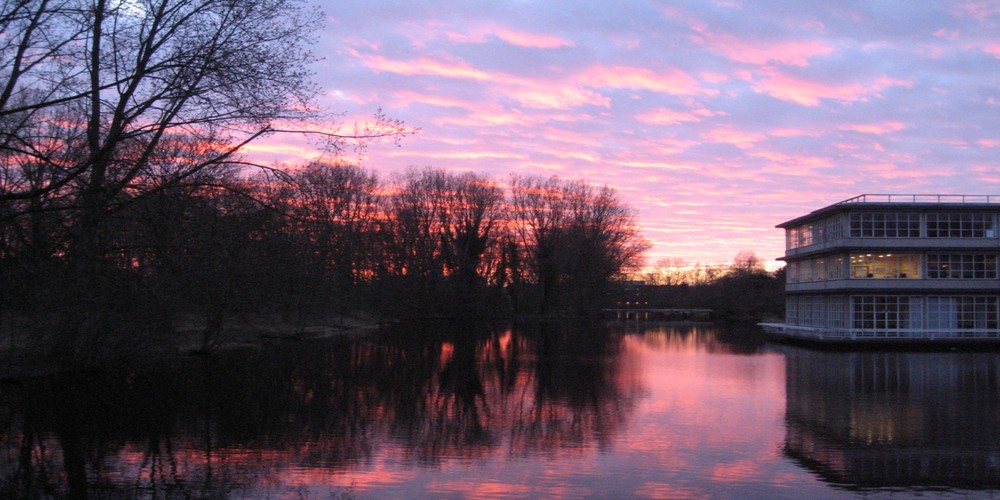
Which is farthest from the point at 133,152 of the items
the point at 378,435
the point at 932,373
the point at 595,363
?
the point at 932,373

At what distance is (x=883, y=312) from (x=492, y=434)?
38534mm

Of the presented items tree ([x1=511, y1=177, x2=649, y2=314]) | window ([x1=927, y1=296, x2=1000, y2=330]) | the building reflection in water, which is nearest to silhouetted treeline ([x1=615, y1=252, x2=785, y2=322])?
tree ([x1=511, y1=177, x2=649, y2=314])

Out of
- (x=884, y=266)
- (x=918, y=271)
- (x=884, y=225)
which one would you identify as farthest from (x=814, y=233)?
(x=918, y=271)

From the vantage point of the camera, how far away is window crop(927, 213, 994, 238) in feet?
149

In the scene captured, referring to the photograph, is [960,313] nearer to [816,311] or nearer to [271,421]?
[816,311]

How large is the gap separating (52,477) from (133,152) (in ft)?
15.8

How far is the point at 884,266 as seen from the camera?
45188mm

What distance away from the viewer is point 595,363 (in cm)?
2903

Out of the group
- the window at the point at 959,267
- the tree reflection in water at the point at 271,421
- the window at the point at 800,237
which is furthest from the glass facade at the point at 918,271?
the tree reflection in water at the point at 271,421

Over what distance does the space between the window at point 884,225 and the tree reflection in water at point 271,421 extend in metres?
25.1

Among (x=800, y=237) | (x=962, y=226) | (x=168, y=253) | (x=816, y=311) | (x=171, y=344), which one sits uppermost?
(x=962, y=226)

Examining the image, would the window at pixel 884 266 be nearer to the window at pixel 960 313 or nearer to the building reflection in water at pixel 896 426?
the window at pixel 960 313

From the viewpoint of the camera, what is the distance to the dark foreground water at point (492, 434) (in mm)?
10031

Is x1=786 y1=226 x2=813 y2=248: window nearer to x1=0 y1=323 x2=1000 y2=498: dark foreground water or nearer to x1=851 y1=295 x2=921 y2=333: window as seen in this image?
x1=851 y1=295 x2=921 y2=333: window
